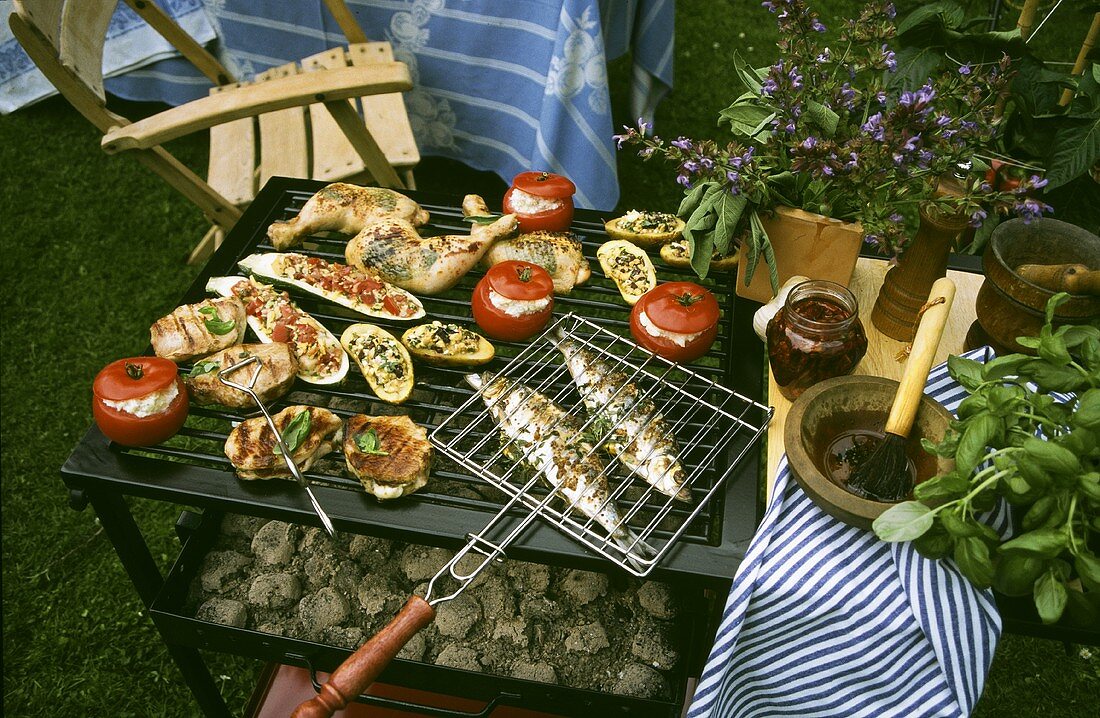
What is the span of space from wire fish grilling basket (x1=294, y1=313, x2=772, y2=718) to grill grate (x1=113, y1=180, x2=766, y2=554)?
1.0 inches

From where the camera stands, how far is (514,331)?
7.50 ft

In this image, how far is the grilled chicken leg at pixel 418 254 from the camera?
244cm

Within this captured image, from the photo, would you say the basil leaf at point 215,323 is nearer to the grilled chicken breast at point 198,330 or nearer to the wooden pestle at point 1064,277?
the grilled chicken breast at point 198,330

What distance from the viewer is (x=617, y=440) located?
2.08 metres

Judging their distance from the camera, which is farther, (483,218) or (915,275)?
(483,218)

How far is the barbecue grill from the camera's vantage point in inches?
72.7

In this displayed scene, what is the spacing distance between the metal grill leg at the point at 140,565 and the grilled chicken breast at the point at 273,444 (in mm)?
364

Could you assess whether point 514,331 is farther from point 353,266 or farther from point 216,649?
point 216,649

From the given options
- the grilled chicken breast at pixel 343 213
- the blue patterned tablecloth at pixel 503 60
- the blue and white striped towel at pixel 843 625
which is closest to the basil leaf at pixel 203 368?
the grilled chicken breast at pixel 343 213

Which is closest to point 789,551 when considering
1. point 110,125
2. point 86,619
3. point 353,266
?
point 353,266

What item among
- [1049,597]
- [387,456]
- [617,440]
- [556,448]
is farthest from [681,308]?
[1049,597]

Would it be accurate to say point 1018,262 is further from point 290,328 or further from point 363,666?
point 290,328

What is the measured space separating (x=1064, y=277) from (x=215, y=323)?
207 centimetres

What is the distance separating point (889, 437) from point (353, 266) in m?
1.59
